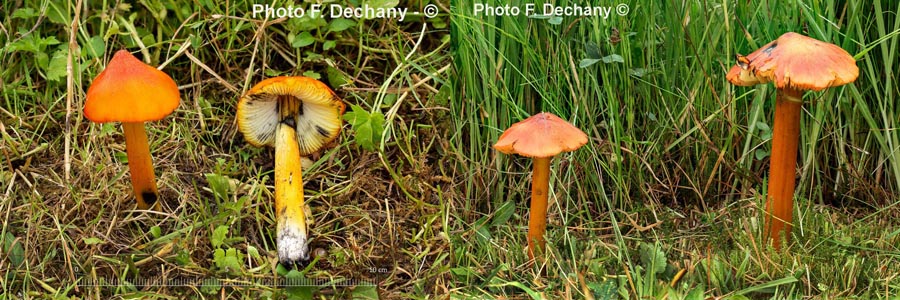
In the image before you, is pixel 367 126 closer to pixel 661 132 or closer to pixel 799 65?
pixel 661 132

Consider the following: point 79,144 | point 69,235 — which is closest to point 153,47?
point 79,144

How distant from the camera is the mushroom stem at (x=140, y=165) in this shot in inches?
124

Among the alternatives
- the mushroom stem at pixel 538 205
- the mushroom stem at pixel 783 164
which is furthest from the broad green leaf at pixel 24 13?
the mushroom stem at pixel 783 164

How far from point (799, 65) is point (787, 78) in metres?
0.05

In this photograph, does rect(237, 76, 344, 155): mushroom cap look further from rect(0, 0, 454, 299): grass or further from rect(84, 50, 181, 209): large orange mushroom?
rect(84, 50, 181, 209): large orange mushroom

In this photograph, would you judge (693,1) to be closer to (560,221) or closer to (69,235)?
(560,221)

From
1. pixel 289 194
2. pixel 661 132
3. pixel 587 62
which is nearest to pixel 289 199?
pixel 289 194

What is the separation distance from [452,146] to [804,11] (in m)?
1.18

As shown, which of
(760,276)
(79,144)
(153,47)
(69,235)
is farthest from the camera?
(153,47)

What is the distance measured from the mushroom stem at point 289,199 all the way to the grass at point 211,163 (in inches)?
2.5

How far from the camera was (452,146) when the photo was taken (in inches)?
133

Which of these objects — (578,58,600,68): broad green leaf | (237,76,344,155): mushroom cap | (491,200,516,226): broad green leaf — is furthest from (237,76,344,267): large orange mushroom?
(578,58,600,68): broad green leaf

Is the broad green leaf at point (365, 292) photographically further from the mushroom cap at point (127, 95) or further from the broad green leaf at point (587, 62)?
the broad green leaf at point (587, 62)

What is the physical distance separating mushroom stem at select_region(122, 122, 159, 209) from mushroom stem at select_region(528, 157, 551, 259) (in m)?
1.18
